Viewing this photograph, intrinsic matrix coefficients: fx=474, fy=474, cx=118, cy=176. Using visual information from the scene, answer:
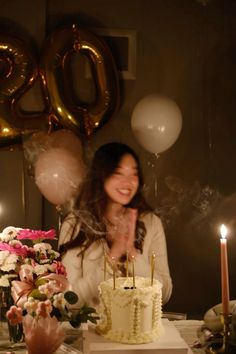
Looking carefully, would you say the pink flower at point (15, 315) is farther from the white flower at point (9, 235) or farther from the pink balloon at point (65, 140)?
the pink balloon at point (65, 140)

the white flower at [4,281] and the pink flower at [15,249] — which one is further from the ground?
the pink flower at [15,249]

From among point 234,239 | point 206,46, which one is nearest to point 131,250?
point 234,239

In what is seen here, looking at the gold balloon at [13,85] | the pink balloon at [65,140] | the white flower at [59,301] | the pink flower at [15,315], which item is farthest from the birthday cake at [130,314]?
the gold balloon at [13,85]

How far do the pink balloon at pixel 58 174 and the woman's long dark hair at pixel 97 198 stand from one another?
63 millimetres

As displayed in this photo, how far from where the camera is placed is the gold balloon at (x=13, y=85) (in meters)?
1.88

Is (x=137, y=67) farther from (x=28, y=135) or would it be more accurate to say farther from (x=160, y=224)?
(x=160, y=224)

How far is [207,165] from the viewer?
2.00 metres

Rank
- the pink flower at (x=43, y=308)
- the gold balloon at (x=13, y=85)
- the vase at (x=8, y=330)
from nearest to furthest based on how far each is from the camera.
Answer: the pink flower at (x=43, y=308) → the vase at (x=8, y=330) → the gold balloon at (x=13, y=85)

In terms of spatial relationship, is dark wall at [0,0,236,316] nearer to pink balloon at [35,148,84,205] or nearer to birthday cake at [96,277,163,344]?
pink balloon at [35,148,84,205]

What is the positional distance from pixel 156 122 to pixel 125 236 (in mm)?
491

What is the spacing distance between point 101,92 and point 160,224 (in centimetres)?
60

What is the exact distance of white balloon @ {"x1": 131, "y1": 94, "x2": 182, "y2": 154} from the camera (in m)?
1.89

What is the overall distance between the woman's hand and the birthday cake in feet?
1.85

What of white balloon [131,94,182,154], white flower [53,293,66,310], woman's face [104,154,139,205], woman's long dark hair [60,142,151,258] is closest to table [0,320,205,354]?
white flower [53,293,66,310]
